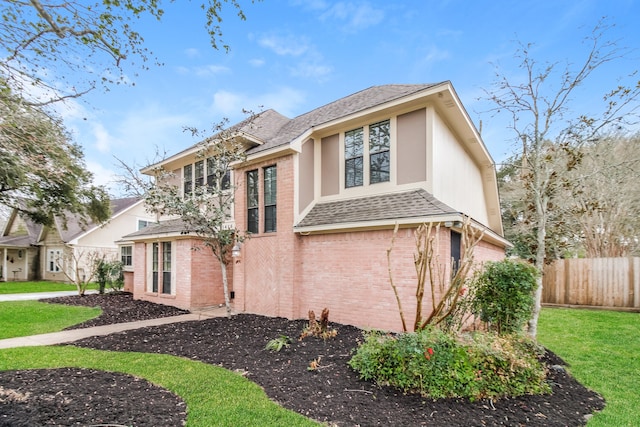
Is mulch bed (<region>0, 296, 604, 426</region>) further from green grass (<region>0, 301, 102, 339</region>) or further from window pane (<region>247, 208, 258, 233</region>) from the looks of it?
window pane (<region>247, 208, 258, 233</region>)

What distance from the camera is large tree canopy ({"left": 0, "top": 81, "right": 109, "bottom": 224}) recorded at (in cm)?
466

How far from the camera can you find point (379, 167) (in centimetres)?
897

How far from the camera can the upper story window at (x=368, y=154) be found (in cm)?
888

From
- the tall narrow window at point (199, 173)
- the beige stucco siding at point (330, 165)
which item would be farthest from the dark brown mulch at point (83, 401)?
the tall narrow window at point (199, 173)

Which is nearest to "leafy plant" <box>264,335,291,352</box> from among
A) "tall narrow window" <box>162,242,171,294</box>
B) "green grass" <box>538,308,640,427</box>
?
"green grass" <box>538,308,640,427</box>

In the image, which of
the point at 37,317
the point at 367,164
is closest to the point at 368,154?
the point at 367,164

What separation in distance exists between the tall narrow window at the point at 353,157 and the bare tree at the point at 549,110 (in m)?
3.44

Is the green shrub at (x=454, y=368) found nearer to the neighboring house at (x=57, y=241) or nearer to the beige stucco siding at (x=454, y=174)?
the beige stucco siding at (x=454, y=174)

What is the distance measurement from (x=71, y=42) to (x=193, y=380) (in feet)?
17.3

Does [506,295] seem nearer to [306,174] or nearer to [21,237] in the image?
[306,174]

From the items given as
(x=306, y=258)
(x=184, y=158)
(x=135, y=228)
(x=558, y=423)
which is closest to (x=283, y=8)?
(x=306, y=258)

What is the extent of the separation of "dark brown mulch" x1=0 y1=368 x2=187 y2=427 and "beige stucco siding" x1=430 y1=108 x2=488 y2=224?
6933mm

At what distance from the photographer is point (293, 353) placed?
6168 millimetres

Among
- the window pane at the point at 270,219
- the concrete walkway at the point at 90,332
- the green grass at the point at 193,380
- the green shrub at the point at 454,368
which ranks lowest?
the concrete walkway at the point at 90,332
